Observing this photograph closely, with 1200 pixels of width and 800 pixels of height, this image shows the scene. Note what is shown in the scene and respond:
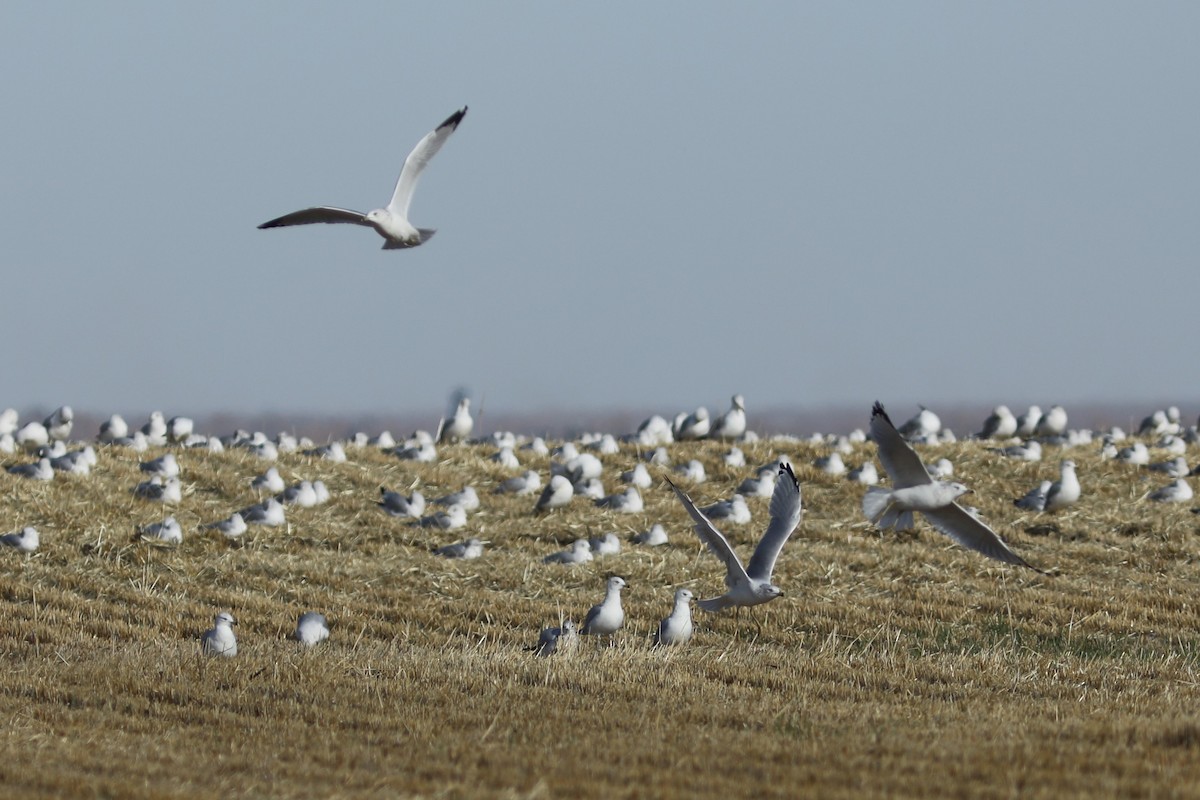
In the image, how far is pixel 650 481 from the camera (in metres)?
21.3

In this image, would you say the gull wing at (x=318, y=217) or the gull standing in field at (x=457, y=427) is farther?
the gull standing in field at (x=457, y=427)

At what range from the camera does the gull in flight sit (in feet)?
39.2

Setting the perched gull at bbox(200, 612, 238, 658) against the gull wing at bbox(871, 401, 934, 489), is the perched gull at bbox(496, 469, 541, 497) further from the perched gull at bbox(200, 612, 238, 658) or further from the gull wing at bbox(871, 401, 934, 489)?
the gull wing at bbox(871, 401, 934, 489)

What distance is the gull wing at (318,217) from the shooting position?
11828mm

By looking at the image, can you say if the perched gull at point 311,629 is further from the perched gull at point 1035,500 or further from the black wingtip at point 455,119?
the perched gull at point 1035,500

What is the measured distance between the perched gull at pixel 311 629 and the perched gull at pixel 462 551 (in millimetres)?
3911

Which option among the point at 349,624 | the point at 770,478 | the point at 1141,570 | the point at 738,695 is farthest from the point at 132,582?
the point at 1141,570

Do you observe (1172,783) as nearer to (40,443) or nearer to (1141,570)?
(1141,570)

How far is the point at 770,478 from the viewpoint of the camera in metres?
20.7

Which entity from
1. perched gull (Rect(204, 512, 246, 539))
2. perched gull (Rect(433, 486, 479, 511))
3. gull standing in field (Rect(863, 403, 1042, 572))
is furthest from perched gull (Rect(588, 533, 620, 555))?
gull standing in field (Rect(863, 403, 1042, 572))

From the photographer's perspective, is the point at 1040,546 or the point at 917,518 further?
the point at 917,518

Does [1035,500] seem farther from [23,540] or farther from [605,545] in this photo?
[23,540]

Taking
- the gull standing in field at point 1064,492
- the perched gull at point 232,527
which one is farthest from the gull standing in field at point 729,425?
the perched gull at point 232,527

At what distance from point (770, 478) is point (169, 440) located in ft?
36.8
